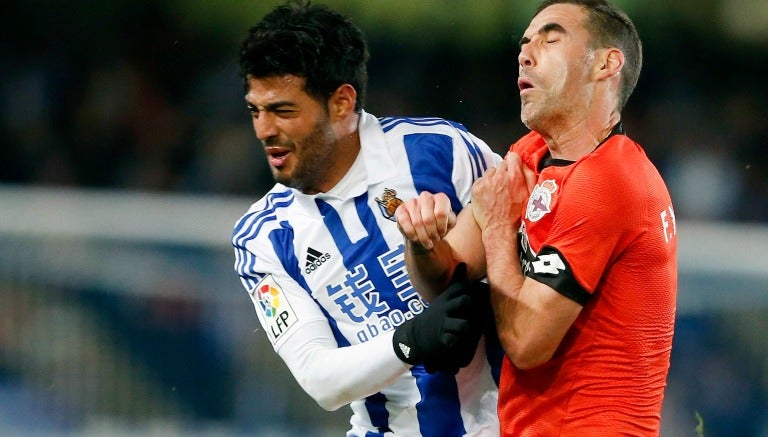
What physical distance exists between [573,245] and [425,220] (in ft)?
1.06

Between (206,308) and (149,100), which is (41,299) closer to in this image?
(206,308)

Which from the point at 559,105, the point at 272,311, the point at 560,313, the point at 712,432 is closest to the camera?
the point at 560,313

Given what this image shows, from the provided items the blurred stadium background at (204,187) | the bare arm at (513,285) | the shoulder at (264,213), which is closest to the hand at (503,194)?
the bare arm at (513,285)

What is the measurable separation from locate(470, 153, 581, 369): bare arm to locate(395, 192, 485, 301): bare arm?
0.18 feet

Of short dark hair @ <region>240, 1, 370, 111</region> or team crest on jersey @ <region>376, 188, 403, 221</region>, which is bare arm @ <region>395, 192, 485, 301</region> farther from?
short dark hair @ <region>240, 1, 370, 111</region>

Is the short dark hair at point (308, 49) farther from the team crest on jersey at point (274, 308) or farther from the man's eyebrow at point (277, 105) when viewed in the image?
the team crest on jersey at point (274, 308)

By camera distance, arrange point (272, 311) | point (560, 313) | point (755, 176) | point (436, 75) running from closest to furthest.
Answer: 1. point (560, 313)
2. point (272, 311)
3. point (755, 176)
4. point (436, 75)

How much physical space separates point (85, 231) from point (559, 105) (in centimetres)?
272

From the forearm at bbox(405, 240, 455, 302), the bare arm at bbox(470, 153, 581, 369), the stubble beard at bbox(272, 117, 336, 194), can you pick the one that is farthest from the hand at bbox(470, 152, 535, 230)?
the stubble beard at bbox(272, 117, 336, 194)

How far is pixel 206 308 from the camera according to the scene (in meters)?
4.62

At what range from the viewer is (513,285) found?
2.40 metres

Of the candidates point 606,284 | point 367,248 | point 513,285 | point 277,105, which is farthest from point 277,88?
point 606,284

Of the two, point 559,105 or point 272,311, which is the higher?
point 559,105

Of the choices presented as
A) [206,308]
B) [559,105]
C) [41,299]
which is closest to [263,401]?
[206,308]
